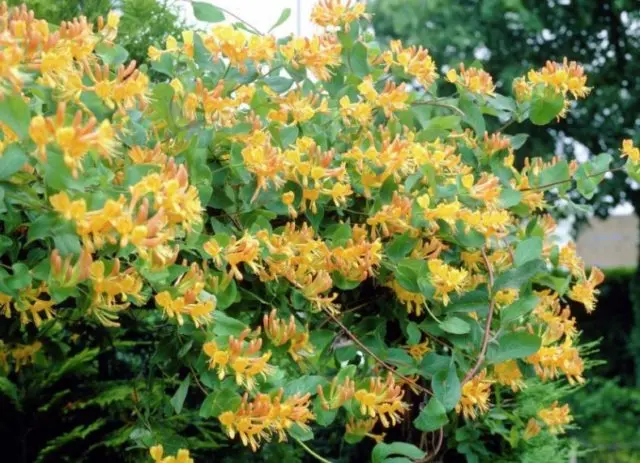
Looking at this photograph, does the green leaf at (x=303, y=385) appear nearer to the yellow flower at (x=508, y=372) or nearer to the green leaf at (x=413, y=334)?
the green leaf at (x=413, y=334)

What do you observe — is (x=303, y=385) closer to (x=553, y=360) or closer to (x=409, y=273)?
(x=409, y=273)

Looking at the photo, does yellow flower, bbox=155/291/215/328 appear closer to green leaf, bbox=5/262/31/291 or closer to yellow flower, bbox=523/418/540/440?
green leaf, bbox=5/262/31/291

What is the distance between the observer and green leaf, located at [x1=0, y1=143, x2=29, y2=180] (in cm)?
111

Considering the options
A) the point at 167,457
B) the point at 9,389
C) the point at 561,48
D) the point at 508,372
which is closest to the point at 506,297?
the point at 508,372

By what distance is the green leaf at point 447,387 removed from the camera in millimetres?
1619

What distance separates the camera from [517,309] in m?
1.73

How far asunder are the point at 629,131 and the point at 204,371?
7529mm

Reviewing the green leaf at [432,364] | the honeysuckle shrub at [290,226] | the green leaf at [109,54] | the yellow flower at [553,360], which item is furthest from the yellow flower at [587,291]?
the green leaf at [109,54]

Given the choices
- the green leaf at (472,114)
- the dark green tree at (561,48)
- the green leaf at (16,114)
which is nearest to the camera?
the green leaf at (16,114)

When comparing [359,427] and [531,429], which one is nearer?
[359,427]

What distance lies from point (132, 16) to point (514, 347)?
1538 millimetres

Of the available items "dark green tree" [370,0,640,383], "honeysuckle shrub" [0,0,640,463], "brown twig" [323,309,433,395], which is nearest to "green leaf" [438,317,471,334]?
"honeysuckle shrub" [0,0,640,463]

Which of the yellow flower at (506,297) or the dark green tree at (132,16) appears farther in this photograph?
the dark green tree at (132,16)

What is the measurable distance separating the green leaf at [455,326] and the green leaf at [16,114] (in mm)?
910
